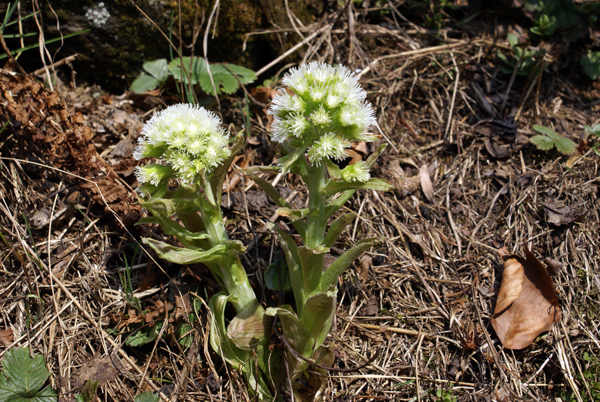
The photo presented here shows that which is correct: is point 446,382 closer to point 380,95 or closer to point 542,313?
point 542,313

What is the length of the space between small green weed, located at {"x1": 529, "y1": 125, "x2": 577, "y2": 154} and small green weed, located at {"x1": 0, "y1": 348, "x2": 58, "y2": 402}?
3.95 metres

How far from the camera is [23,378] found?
2.27 metres

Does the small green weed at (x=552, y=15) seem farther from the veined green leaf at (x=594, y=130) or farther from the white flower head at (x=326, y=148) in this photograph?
the white flower head at (x=326, y=148)

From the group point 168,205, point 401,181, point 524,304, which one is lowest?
point 524,304

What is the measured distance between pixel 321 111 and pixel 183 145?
2.40ft

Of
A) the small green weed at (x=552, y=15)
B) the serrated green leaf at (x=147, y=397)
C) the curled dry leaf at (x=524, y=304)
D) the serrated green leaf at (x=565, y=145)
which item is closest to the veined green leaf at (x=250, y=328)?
the serrated green leaf at (x=147, y=397)

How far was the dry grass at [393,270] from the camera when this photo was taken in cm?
254

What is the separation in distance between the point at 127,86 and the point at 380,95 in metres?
2.37

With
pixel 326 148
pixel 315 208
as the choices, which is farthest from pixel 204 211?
pixel 326 148

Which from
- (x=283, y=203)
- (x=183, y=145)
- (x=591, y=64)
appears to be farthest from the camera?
(x=591, y=64)

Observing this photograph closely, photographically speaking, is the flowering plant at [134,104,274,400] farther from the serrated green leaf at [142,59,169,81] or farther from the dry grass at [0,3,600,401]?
the serrated green leaf at [142,59,169,81]

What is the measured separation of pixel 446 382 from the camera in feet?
8.57

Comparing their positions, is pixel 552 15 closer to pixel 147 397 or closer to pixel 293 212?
pixel 293 212

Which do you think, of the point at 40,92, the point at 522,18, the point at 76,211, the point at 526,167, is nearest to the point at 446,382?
the point at 526,167
